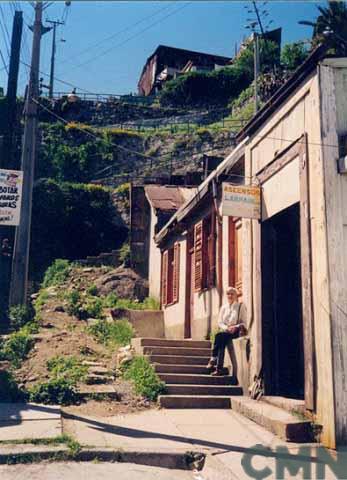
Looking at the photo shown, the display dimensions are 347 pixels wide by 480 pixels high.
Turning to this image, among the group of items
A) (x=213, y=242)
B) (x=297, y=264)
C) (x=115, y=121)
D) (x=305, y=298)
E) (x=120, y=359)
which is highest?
(x=115, y=121)

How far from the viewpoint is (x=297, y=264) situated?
351 inches

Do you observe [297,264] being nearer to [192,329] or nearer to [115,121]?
[192,329]

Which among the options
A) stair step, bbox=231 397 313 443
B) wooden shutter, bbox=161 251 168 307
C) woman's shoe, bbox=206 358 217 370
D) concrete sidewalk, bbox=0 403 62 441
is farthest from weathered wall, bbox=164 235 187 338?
concrete sidewalk, bbox=0 403 62 441

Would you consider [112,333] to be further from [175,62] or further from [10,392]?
[175,62]

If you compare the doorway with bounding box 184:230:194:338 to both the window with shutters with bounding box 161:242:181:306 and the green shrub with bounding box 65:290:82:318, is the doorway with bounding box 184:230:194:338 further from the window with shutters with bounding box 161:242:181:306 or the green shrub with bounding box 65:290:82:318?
the green shrub with bounding box 65:290:82:318

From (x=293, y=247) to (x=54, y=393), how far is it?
14.2 ft

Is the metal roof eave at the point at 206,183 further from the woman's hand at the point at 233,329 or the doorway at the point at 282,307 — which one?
the woman's hand at the point at 233,329

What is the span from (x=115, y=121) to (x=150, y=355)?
114 ft

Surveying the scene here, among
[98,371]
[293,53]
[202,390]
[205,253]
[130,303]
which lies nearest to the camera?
[202,390]

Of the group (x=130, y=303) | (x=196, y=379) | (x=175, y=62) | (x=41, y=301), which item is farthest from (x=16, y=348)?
(x=175, y=62)

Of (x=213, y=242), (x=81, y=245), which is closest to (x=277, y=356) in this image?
(x=213, y=242)

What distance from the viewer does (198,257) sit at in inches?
515

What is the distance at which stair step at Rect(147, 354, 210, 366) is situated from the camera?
10180 mm

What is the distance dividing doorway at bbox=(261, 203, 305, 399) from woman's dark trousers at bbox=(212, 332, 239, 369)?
3.40 ft
